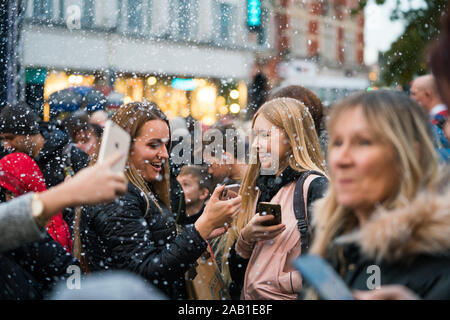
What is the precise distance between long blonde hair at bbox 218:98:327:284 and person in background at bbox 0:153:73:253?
89 cm

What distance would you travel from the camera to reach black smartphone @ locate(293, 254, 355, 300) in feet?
3.44

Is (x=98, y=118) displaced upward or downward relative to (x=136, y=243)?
upward

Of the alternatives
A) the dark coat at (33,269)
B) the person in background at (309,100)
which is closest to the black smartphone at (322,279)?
the dark coat at (33,269)

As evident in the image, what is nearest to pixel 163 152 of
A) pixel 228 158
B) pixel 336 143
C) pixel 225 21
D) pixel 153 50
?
pixel 336 143

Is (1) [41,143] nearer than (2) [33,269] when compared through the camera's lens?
No

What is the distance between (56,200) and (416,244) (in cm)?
92

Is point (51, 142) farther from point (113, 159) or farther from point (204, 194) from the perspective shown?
point (113, 159)

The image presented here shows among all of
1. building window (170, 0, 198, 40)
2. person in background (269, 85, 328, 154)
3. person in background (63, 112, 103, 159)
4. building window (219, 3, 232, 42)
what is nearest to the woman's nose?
person in background (269, 85, 328, 154)

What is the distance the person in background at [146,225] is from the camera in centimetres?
203

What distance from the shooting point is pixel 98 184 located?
4.28ft

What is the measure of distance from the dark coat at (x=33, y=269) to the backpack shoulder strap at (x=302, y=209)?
96 centimetres

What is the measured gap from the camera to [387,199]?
1.21m

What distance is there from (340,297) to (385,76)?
11.3m

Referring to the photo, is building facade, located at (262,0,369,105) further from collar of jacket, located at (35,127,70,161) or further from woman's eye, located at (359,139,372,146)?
woman's eye, located at (359,139,372,146)
